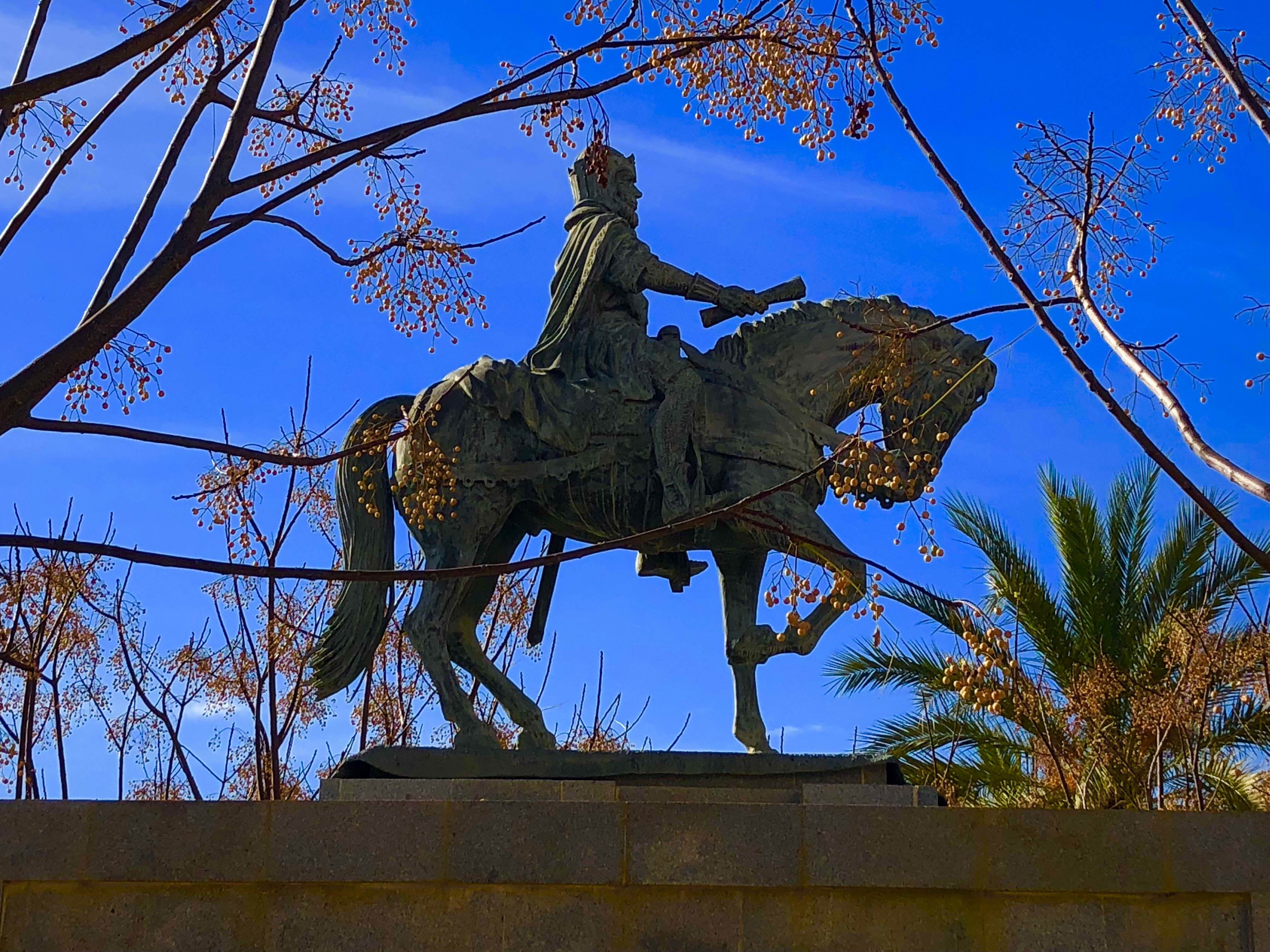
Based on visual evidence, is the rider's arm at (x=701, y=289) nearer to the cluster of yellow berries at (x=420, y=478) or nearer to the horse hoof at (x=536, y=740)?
the cluster of yellow berries at (x=420, y=478)

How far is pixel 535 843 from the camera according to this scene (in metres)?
6.20

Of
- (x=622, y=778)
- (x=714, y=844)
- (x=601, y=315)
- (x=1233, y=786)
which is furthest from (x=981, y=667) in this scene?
(x=1233, y=786)

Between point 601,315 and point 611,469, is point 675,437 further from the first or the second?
point 601,315

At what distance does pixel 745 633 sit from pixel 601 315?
1.91 meters

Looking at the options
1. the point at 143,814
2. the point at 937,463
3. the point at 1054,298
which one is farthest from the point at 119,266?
the point at 937,463

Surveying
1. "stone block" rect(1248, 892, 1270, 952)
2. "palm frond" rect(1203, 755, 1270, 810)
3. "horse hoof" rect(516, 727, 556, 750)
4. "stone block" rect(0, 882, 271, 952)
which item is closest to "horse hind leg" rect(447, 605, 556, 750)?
"horse hoof" rect(516, 727, 556, 750)

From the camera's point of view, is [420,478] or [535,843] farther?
[420,478]

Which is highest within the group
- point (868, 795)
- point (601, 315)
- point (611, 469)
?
point (601, 315)

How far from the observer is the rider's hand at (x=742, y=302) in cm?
861

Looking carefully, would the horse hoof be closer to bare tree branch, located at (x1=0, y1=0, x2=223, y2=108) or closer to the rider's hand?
the rider's hand

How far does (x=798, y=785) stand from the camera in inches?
280

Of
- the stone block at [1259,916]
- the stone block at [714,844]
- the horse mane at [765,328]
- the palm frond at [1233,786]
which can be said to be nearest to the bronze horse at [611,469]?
the horse mane at [765,328]

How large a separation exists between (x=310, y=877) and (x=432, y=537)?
2.46m

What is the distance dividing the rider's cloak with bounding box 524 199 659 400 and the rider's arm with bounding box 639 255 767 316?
56mm
